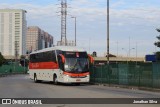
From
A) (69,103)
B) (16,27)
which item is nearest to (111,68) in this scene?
(69,103)

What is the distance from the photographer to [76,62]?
38.0 metres

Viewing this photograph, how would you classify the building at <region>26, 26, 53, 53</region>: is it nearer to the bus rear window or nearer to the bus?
the bus

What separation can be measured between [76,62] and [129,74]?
5.38 metres

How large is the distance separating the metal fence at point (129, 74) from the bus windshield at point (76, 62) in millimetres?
2512

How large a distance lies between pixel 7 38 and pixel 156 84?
401 feet

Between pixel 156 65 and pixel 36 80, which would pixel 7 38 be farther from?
pixel 156 65

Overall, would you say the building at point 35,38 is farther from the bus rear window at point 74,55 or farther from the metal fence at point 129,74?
the bus rear window at point 74,55

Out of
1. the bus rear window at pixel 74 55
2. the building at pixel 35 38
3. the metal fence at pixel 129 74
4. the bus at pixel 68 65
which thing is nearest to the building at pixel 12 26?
the building at pixel 35 38

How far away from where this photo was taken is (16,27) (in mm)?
145500

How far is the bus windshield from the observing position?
37.7m

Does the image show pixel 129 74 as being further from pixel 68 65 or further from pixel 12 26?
pixel 12 26

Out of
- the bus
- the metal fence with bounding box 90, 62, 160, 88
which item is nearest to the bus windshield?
the bus

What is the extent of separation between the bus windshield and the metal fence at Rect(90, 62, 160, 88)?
2.51 m

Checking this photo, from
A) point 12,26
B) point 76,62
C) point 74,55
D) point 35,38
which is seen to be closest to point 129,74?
point 76,62
